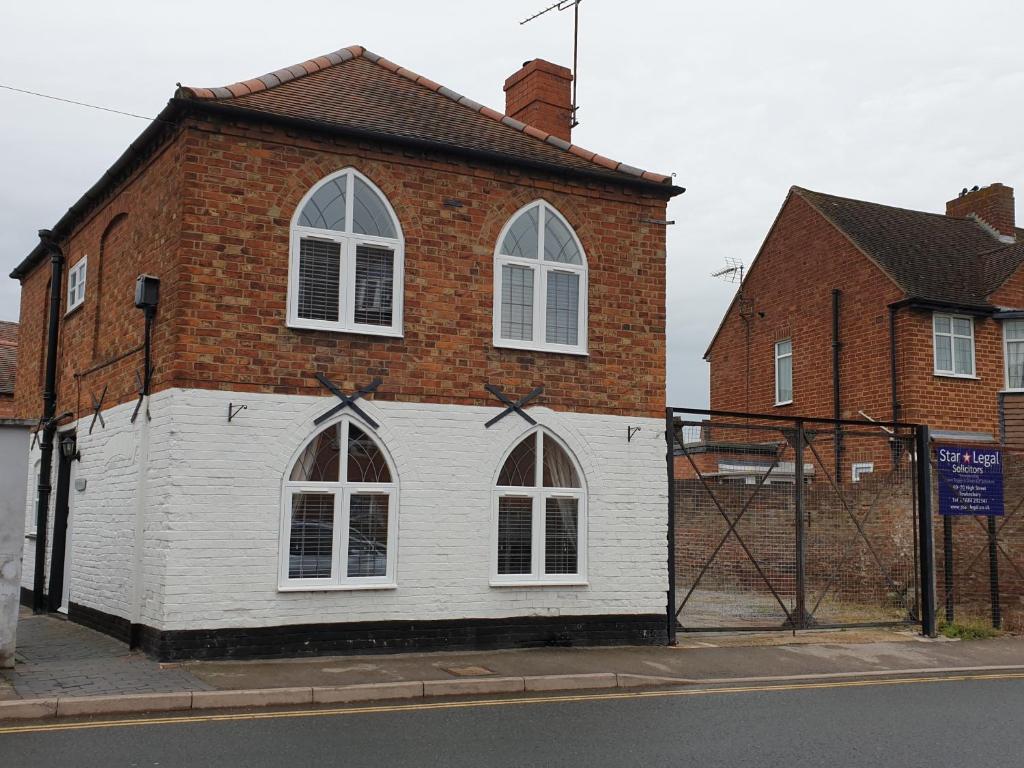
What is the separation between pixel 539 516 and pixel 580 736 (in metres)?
4.86

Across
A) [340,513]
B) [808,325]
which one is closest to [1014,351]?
[808,325]

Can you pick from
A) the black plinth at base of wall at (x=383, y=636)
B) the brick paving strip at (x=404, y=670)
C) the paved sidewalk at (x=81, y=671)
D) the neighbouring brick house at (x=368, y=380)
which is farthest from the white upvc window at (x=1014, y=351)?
the paved sidewalk at (x=81, y=671)

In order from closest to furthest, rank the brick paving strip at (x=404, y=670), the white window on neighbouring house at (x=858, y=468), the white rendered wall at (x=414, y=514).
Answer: the brick paving strip at (x=404, y=670)
the white rendered wall at (x=414, y=514)
the white window on neighbouring house at (x=858, y=468)

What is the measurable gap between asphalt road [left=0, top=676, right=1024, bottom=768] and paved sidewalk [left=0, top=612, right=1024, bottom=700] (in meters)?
1.07

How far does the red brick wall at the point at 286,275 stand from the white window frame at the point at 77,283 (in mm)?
375

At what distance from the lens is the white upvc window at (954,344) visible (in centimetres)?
2341

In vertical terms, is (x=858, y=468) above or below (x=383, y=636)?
above

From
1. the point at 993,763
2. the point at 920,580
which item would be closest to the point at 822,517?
the point at 920,580

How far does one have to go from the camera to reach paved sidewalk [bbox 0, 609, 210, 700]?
9.32 meters

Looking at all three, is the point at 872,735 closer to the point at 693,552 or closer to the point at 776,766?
the point at 776,766

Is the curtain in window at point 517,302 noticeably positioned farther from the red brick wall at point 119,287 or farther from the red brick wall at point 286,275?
the red brick wall at point 119,287

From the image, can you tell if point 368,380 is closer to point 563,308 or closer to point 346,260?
point 346,260

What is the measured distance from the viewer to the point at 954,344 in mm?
23609

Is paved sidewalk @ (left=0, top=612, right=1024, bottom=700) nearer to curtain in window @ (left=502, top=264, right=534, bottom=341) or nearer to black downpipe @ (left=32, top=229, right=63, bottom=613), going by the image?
black downpipe @ (left=32, top=229, right=63, bottom=613)
